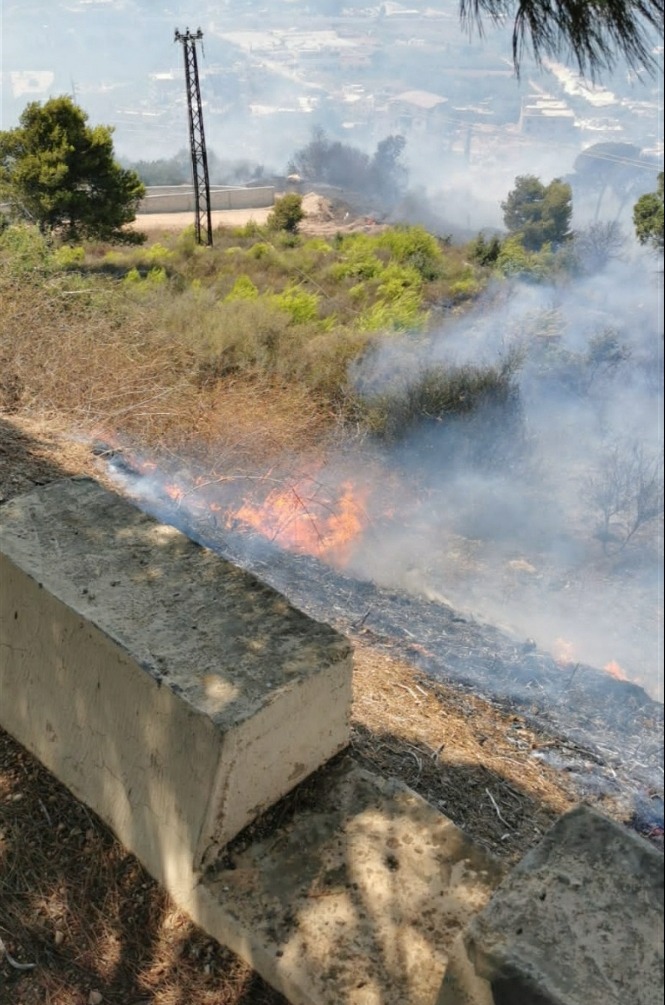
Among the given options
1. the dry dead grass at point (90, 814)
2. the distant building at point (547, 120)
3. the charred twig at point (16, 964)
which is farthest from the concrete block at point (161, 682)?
the distant building at point (547, 120)

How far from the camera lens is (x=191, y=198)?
35.8 metres

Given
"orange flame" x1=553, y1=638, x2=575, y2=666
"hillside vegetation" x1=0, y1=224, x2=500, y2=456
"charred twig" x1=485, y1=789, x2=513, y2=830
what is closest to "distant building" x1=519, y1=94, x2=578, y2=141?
"hillside vegetation" x1=0, y1=224, x2=500, y2=456

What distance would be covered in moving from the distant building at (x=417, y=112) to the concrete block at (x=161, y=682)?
61.4m

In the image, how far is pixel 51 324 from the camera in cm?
689

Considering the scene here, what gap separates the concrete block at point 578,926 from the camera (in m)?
1.24

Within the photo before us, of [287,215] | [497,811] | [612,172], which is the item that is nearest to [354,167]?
[287,215]

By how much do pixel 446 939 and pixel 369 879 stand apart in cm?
22

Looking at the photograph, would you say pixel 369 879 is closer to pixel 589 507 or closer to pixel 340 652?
pixel 340 652

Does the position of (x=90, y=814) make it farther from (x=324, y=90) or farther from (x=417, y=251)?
(x=324, y=90)

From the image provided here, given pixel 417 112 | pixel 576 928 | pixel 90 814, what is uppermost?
pixel 417 112

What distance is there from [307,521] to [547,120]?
48.4 m

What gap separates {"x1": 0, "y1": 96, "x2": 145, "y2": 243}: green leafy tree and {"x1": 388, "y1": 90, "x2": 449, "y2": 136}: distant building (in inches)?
1727

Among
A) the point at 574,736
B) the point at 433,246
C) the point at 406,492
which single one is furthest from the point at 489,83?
the point at 574,736

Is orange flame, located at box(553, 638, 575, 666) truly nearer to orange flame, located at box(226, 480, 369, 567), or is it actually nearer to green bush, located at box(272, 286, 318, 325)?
orange flame, located at box(226, 480, 369, 567)
